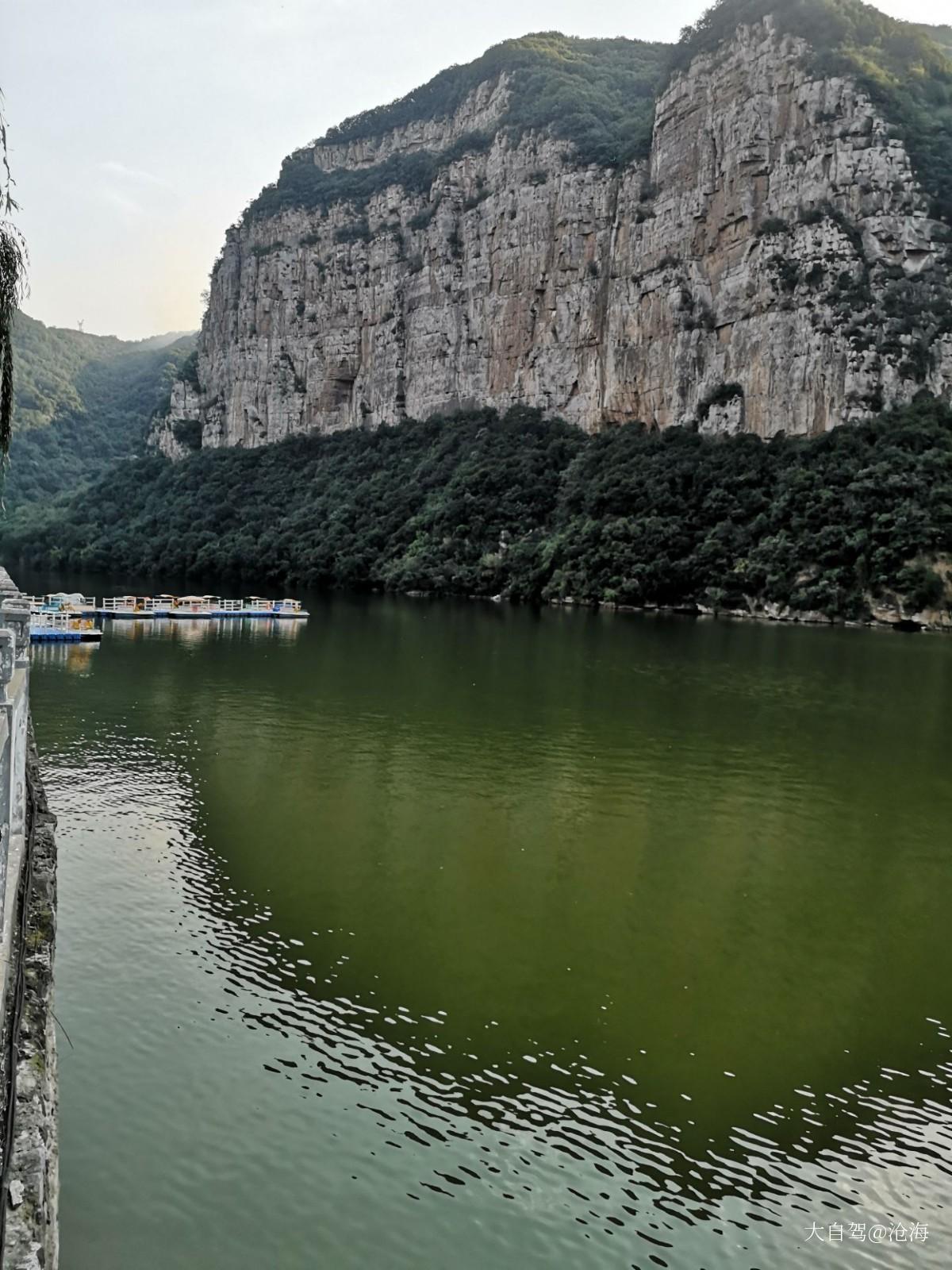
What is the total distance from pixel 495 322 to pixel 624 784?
83.3 m

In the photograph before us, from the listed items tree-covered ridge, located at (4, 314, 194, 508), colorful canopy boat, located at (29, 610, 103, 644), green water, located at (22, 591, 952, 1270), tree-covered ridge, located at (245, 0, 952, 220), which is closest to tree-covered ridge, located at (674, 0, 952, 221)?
tree-covered ridge, located at (245, 0, 952, 220)

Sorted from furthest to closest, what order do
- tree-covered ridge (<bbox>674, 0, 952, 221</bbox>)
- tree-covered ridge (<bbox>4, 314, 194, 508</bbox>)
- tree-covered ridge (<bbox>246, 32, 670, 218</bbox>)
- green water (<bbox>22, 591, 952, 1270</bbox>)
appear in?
1. tree-covered ridge (<bbox>4, 314, 194, 508</bbox>)
2. tree-covered ridge (<bbox>246, 32, 670, 218</bbox>)
3. tree-covered ridge (<bbox>674, 0, 952, 221</bbox>)
4. green water (<bbox>22, 591, 952, 1270</bbox>)

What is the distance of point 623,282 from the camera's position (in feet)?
273

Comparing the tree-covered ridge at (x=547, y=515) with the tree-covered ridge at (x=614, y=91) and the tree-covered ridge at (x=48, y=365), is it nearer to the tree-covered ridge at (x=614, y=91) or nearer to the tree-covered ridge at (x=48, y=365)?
the tree-covered ridge at (x=614, y=91)

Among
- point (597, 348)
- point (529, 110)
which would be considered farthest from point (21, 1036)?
point (529, 110)

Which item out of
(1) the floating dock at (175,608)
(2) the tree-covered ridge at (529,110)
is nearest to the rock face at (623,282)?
(2) the tree-covered ridge at (529,110)

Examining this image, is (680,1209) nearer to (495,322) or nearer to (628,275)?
(628,275)

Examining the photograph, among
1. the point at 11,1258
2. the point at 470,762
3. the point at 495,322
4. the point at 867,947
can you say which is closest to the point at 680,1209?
the point at 11,1258

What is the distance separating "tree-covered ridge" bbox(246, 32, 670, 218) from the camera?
93.3 metres

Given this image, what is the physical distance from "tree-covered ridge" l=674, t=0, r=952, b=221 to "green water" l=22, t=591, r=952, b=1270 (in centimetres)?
6470

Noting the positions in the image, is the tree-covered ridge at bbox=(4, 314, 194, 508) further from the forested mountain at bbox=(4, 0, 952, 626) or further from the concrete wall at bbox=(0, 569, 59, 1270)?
the concrete wall at bbox=(0, 569, 59, 1270)

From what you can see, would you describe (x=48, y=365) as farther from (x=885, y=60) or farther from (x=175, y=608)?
(x=885, y=60)

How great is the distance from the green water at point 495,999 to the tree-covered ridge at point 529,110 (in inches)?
3313

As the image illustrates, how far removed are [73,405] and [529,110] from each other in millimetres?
80679
